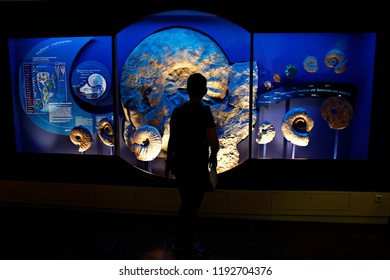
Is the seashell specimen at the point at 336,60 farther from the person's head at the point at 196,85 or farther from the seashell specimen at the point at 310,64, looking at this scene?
the person's head at the point at 196,85

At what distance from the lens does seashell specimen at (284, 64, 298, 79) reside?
3.35 metres

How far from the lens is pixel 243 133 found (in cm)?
350

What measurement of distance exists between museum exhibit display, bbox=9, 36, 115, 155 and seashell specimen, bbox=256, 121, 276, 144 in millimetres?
1773

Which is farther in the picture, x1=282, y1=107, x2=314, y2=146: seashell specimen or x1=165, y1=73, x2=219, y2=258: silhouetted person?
x1=282, y1=107, x2=314, y2=146: seashell specimen

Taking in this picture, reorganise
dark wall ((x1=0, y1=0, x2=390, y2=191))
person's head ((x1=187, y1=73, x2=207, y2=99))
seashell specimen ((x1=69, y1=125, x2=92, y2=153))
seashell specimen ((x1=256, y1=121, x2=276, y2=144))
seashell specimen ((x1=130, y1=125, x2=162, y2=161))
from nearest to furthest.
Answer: person's head ((x1=187, y1=73, x2=207, y2=99)) → dark wall ((x1=0, y1=0, x2=390, y2=191)) → seashell specimen ((x1=256, y1=121, x2=276, y2=144)) → seashell specimen ((x1=130, y1=125, x2=162, y2=161)) → seashell specimen ((x1=69, y1=125, x2=92, y2=153))

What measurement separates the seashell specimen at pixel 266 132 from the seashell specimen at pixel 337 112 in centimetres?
59

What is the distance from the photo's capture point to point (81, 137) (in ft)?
12.2

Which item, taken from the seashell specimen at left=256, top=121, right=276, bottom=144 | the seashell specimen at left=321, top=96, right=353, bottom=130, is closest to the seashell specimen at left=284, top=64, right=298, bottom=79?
the seashell specimen at left=321, top=96, right=353, bottom=130

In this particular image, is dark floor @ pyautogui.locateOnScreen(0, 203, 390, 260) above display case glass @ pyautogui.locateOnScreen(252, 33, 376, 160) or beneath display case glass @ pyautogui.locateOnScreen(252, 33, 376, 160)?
beneath

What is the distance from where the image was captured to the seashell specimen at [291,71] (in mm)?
3346

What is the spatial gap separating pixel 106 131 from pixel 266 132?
6.34 ft

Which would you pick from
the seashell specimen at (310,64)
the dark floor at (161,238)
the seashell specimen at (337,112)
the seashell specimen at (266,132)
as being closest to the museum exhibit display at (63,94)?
the dark floor at (161,238)

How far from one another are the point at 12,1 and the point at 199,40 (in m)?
2.32

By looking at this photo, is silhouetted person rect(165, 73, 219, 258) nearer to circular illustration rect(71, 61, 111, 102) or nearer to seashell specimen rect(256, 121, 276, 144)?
seashell specimen rect(256, 121, 276, 144)
